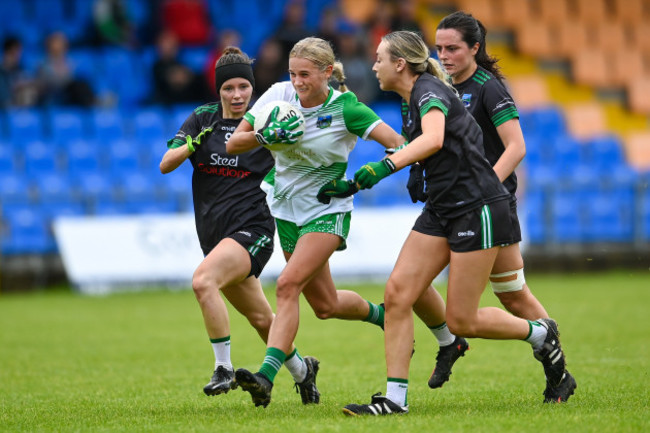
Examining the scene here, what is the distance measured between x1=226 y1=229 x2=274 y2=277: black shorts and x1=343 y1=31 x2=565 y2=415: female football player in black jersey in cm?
119

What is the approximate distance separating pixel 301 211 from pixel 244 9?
13.8 metres

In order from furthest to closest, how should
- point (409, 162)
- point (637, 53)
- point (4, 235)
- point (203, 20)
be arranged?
point (637, 53) < point (203, 20) < point (4, 235) < point (409, 162)

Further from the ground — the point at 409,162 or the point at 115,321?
the point at 409,162

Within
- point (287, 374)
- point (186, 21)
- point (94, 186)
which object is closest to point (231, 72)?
point (287, 374)

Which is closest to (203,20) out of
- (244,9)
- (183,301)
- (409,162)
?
(244,9)

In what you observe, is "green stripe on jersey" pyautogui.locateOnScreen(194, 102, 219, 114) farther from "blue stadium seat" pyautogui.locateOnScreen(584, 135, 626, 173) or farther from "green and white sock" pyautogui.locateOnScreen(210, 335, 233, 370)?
"blue stadium seat" pyautogui.locateOnScreen(584, 135, 626, 173)

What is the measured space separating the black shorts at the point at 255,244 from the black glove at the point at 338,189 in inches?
33.7

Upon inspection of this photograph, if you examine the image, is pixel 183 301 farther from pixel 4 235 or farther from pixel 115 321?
Result: pixel 4 235

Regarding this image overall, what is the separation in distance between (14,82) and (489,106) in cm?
1185

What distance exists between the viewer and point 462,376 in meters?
7.84

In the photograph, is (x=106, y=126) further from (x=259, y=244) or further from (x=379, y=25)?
(x=259, y=244)

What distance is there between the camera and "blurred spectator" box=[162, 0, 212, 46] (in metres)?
18.2

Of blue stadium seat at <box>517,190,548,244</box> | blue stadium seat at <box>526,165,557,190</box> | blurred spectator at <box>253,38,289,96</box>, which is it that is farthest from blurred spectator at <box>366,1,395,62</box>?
blue stadium seat at <box>517,190,548,244</box>

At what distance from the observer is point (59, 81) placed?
16703 millimetres
